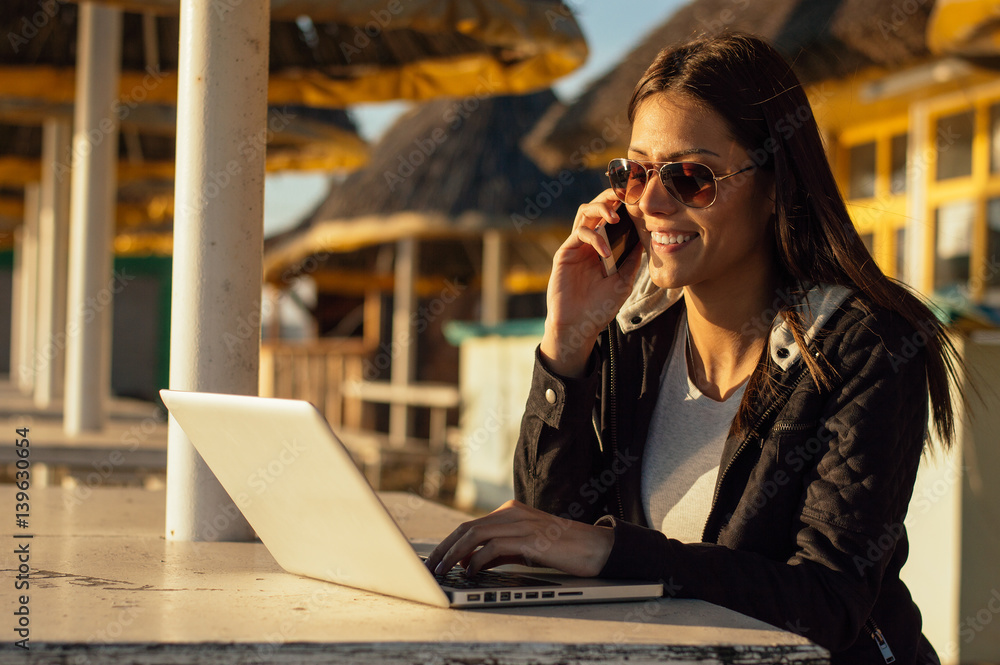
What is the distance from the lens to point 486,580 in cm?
140

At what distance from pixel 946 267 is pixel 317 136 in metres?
4.48

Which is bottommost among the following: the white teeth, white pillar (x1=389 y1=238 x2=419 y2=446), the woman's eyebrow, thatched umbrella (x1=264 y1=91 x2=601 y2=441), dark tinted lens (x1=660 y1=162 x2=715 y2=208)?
white pillar (x1=389 y1=238 x2=419 y2=446)

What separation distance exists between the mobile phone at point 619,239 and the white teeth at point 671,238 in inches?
4.7

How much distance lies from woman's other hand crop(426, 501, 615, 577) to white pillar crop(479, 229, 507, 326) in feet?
31.7

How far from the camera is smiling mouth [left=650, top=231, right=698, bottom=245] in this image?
1.91 metres

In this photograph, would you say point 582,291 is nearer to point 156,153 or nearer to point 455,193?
point 156,153

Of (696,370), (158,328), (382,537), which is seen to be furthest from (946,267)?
(158,328)

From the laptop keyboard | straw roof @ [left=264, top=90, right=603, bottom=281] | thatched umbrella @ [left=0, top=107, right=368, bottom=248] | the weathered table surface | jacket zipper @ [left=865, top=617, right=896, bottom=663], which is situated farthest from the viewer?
straw roof @ [left=264, top=90, right=603, bottom=281]

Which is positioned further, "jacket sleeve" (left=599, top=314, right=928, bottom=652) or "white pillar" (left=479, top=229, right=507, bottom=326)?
"white pillar" (left=479, top=229, right=507, bottom=326)

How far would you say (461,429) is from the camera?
32.6 ft

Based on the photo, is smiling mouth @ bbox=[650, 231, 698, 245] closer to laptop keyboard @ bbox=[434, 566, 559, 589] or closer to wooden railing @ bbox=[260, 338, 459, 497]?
laptop keyboard @ bbox=[434, 566, 559, 589]

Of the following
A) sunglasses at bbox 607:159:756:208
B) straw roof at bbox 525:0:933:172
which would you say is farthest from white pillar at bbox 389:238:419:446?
sunglasses at bbox 607:159:756:208

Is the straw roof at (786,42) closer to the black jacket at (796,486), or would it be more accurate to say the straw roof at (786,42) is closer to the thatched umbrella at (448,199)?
the thatched umbrella at (448,199)

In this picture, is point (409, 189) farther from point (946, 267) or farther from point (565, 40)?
point (565, 40)
